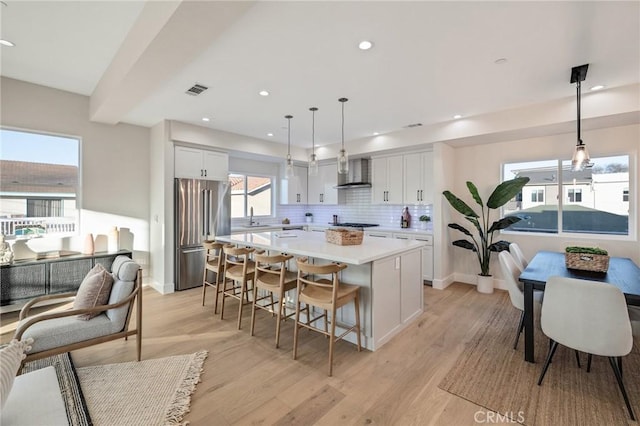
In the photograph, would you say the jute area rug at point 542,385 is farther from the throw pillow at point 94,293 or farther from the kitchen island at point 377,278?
the throw pillow at point 94,293

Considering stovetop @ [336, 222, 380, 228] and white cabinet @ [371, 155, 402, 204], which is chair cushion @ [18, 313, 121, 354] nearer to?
stovetop @ [336, 222, 380, 228]

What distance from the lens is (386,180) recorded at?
579 cm

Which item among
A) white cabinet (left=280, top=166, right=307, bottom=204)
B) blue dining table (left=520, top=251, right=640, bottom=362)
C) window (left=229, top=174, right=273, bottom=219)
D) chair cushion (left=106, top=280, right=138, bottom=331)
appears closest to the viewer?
blue dining table (left=520, top=251, right=640, bottom=362)

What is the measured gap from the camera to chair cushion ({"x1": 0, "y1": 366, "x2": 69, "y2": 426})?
127 cm

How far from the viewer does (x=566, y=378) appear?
7.52ft

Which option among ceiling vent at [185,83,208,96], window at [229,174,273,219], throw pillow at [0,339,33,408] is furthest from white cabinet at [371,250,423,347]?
window at [229,174,273,219]

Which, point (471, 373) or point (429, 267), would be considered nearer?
point (471, 373)

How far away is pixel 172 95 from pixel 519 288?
4545 millimetres

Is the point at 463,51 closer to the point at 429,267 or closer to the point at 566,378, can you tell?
the point at 566,378

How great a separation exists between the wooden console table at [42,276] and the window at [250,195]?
2814 mm

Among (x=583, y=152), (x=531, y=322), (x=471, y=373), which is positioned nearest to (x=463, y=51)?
(x=583, y=152)

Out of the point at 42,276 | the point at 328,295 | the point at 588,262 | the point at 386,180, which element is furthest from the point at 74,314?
the point at 386,180

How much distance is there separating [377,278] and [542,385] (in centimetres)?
151

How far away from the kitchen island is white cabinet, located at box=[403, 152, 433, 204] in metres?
2.07
